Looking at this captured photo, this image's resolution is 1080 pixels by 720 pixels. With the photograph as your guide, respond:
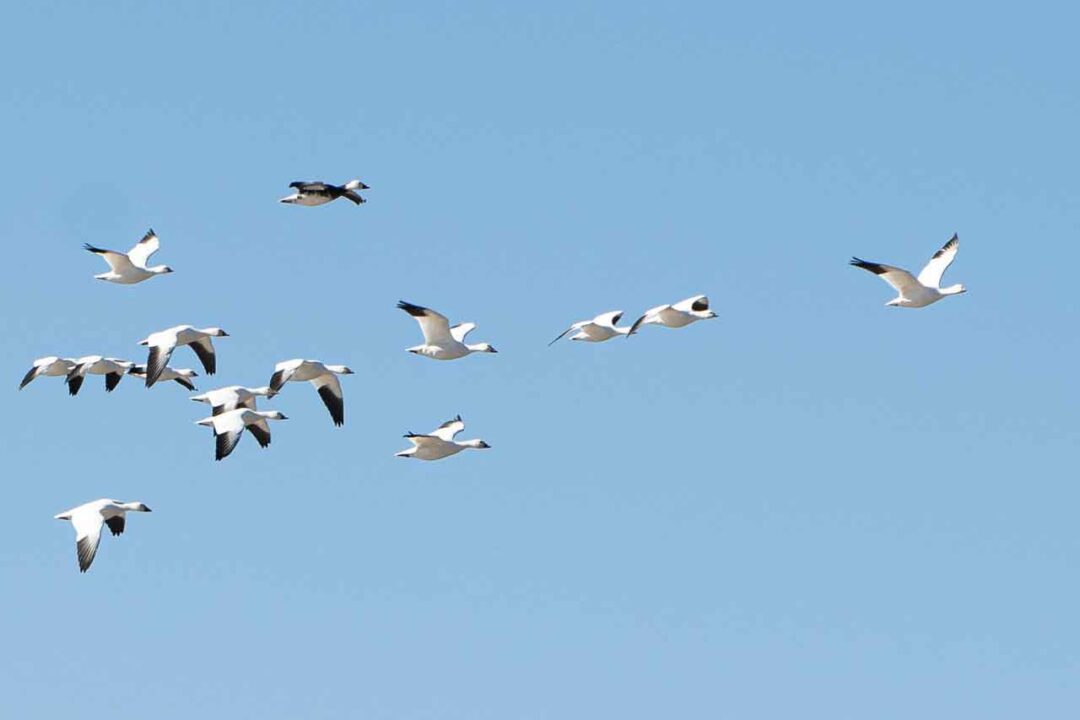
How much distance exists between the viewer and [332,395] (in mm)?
44125

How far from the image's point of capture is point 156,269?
44.8 m

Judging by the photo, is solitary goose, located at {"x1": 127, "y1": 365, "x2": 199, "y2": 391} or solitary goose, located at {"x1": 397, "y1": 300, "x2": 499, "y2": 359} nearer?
solitary goose, located at {"x1": 397, "y1": 300, "x2": 499, "y2": 359}

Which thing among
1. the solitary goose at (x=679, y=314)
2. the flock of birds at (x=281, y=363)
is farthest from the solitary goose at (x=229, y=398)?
the solitary goose at (x=679, y=314)

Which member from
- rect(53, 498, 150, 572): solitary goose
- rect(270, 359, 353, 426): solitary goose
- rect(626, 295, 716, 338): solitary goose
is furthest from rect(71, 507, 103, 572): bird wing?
rect(626, 295, 716, 338): solitary goose

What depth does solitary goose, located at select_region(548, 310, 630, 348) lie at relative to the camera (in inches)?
1729

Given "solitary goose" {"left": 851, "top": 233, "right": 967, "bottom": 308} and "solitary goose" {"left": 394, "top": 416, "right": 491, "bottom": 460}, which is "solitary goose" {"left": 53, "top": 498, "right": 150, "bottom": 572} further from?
"solitary goose" {"left": 851, "top": 233, "right": 967, "bottom": 308}

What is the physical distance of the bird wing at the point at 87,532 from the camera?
40688 millimetres

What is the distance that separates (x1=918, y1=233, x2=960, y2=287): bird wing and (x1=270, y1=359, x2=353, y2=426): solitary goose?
9131mm

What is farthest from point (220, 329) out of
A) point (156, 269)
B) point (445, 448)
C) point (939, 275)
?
point (939, 275)

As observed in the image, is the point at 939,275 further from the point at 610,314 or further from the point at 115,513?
the point at 115,513

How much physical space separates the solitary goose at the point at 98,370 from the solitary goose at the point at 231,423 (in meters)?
3.09

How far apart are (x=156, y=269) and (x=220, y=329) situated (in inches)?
56.8

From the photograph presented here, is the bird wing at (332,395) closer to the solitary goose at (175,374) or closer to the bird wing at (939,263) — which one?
the solitary goose at (175,374)

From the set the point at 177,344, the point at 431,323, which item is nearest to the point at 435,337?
the point at 431,323
